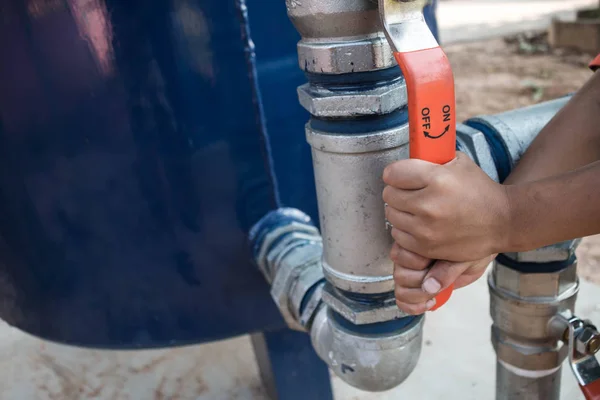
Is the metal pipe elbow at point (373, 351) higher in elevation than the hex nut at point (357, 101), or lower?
lower

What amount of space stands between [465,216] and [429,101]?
10 cm

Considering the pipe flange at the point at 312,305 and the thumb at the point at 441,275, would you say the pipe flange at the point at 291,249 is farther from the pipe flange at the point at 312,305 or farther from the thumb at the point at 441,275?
the thumb at the point at 441,275

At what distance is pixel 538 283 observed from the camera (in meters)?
0.76

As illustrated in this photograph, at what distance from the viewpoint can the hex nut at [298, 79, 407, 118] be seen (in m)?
0.50

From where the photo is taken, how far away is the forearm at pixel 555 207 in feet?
1.56

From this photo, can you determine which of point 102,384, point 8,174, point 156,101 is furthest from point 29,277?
point 102,384

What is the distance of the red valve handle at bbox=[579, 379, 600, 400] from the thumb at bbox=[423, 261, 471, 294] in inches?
12.8

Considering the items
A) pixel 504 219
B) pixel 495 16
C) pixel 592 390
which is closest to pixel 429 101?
pixel 504 219

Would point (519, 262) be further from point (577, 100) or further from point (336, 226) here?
point (336, 226)

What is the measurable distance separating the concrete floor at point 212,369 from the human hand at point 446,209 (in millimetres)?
802

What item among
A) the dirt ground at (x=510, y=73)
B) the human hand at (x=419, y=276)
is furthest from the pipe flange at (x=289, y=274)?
the dirt ground at (x=510, y=73)

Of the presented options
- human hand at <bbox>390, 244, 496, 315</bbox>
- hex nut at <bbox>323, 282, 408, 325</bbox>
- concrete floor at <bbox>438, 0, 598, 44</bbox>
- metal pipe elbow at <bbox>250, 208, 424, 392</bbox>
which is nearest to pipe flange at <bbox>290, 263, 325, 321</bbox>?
metal pipe elbow at <bbox>250, 208, 424, 392</bbox>

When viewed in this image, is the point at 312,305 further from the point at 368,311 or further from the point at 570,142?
the point at 570,142

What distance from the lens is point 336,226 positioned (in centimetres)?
56
